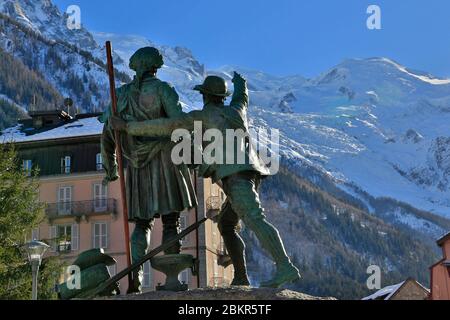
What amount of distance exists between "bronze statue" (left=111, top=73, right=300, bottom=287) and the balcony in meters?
46.8

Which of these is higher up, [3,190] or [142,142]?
[3,190]

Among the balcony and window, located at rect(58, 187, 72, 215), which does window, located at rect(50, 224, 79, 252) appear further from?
window, located at rect(58, 187, 72, 215)

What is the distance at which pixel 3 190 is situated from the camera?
93.9ft

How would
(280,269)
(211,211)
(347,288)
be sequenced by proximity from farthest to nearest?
(347,288) < (211,211) < (280,269)

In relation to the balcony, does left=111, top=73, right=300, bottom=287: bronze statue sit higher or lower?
lower

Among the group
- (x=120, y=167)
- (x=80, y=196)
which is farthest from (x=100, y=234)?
(x=120, y=167)

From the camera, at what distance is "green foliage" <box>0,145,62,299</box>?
27766 mm

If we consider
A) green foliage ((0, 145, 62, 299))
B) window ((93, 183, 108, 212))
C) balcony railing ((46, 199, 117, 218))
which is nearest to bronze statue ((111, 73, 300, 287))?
green foliage ((0, 145, 62, 299))

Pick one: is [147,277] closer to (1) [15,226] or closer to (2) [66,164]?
(2) [66,164]

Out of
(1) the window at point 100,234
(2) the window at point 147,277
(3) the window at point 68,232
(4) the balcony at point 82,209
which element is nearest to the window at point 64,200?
(4) the balcony at point 82,209

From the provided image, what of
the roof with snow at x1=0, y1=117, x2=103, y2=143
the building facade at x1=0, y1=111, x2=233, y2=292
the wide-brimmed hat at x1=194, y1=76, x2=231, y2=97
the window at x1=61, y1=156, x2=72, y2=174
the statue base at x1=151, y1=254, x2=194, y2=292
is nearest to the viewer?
the statue base at x1=151, y1=254, x2=194, y2=292
